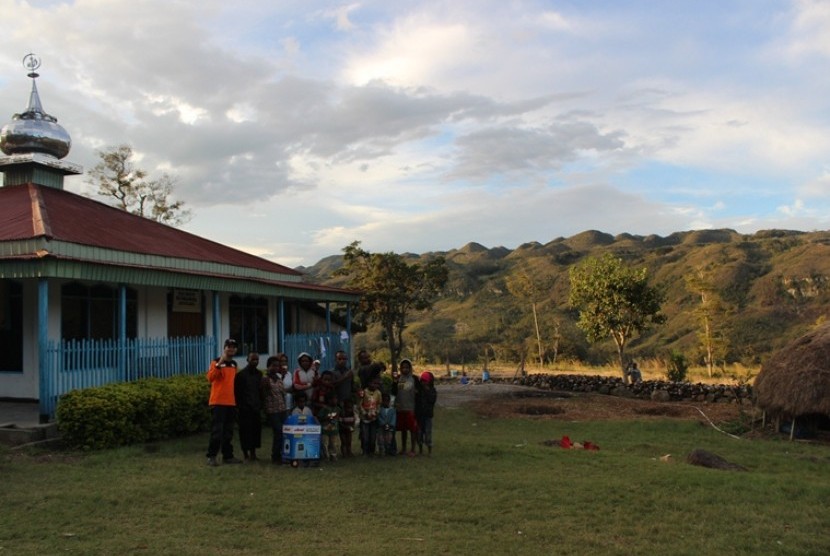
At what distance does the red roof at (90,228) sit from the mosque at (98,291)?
1.9 inches

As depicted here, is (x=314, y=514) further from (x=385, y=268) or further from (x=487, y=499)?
(x=385, y=268)

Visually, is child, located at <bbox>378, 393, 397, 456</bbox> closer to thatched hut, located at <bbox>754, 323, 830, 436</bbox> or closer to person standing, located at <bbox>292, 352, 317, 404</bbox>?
person standing, located at <bbox>292, 352, 317, 404</bbox>

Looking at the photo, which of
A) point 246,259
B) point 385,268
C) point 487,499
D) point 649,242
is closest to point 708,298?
point 385,268

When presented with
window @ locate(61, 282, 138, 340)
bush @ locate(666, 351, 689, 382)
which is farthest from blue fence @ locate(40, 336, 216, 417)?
bush @ locate(666, 351, 689, 382)

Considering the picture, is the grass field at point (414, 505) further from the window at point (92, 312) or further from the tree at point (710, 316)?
the tree at point (710, 316)

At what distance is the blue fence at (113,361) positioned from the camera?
1045cm

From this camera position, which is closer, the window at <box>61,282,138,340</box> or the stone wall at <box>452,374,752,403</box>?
the window at <box>61,282,138,340</box>

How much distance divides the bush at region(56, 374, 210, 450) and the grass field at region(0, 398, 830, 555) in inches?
16.1

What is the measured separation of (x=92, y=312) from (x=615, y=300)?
16302 mm

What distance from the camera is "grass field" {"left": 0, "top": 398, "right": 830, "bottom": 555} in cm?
580

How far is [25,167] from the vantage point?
16.1 meters

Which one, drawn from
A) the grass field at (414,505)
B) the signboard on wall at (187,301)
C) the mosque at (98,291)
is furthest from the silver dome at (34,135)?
the grass field at (414,505)

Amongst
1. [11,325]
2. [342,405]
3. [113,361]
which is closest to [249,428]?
[342,405]

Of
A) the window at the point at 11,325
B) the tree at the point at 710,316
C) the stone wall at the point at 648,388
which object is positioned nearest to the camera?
the window at the point at 11,325
